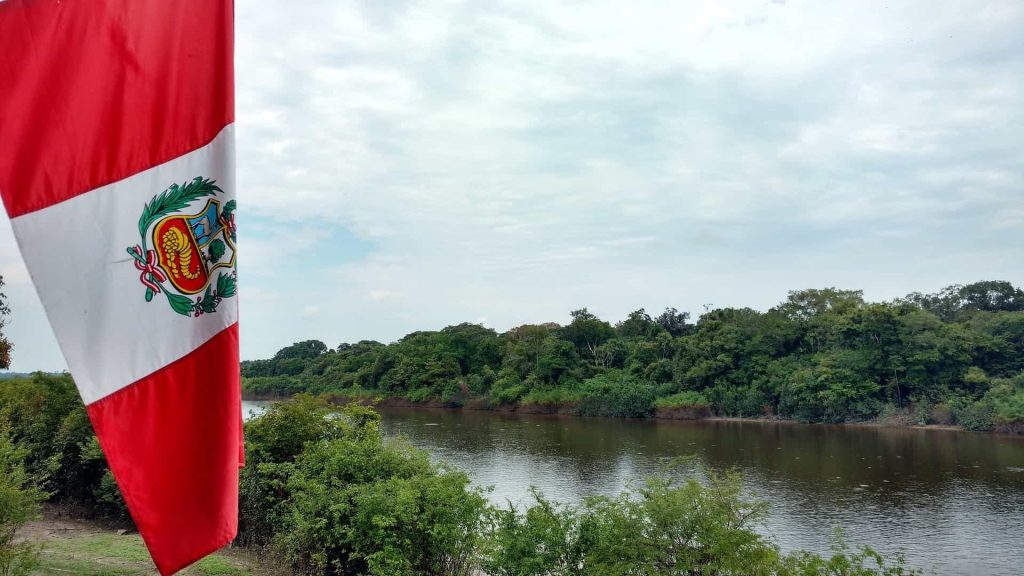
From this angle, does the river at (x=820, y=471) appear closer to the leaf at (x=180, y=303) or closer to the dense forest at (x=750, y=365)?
the dense forest at (x=750, y=365)

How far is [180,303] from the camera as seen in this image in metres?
2.18

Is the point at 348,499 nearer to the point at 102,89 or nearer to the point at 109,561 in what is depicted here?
the point at 109,561

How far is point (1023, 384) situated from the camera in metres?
35.6

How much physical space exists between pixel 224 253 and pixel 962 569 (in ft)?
54.4

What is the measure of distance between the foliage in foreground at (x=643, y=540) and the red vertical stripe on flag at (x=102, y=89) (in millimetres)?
6955

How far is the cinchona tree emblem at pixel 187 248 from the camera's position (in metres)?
2.14

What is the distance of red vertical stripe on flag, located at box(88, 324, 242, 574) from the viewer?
2059mm

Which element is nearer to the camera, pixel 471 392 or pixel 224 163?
pixel 224 163

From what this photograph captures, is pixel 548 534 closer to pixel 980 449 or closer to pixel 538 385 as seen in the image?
pixel 980 449

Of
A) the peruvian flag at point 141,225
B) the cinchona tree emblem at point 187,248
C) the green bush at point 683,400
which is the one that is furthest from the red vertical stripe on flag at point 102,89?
the green bush at point 683,400

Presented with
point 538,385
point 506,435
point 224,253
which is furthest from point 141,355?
point 538,385

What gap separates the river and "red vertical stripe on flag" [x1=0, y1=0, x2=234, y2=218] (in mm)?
10294

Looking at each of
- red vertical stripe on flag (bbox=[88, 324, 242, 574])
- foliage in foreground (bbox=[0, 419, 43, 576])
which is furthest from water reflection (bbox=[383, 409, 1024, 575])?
red vertical stripe on flag (bbox=[88, 324, 242, 574])

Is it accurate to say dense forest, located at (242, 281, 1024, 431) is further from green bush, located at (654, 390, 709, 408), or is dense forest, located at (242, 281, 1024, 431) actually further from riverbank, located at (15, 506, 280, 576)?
riverbank, located at (15, 506, 280, 576)
